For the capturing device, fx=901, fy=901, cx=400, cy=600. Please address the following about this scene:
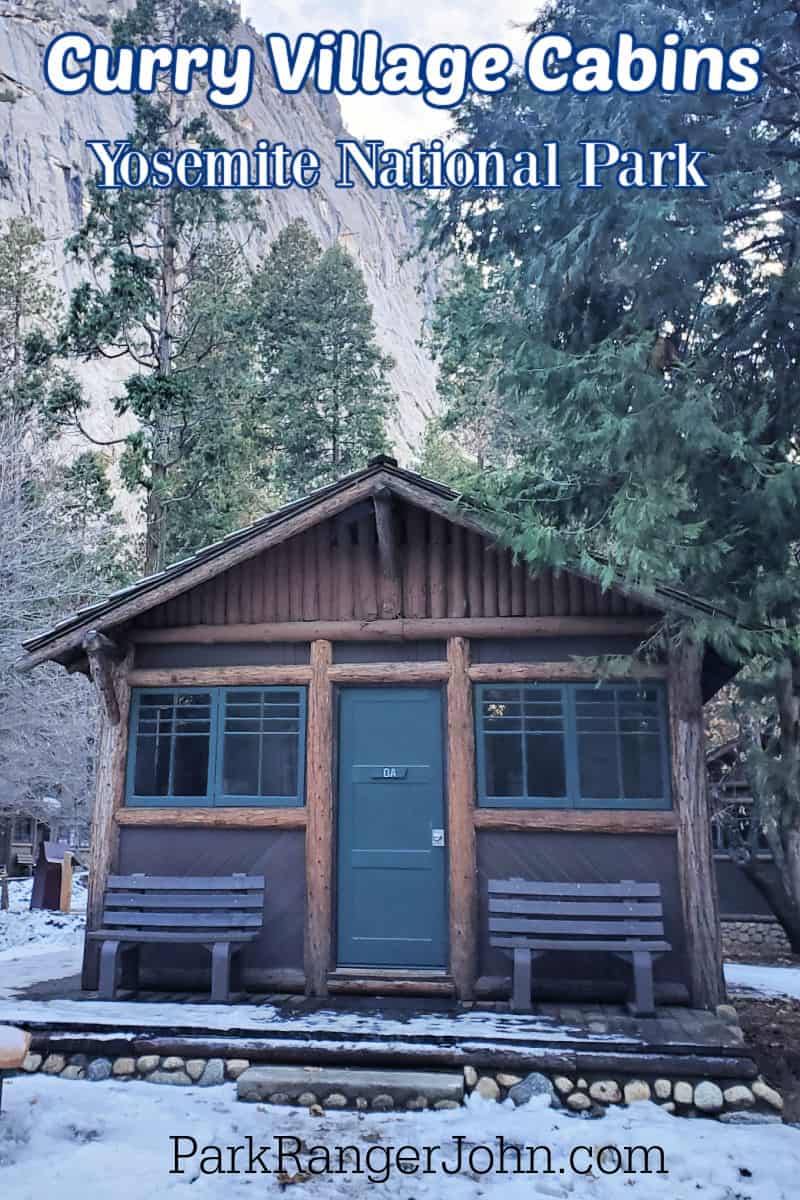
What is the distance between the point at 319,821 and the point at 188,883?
112 centimetres

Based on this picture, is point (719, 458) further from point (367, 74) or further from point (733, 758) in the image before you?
point (733, 758)

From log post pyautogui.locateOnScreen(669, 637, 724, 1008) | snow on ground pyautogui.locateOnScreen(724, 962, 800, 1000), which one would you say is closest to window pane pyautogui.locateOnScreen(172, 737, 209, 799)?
log post pyautogui.locateOnScreen(669, 637, 724, 1008)

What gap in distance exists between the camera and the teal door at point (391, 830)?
7152mm

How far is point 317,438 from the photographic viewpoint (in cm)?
2255

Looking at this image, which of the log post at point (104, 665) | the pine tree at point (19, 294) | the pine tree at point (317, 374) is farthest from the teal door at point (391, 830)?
the pine tree at point (19, 294)

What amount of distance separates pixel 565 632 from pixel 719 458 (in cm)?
183

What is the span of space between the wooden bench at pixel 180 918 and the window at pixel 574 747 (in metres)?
2.05

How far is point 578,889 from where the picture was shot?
21.9 feet

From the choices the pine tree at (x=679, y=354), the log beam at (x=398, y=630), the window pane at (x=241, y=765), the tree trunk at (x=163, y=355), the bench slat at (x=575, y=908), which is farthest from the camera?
the tree trunk at (x=163, y=355)

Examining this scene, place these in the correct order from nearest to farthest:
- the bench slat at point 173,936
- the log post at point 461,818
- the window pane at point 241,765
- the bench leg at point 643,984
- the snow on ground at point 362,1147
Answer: the snow on ground at point 362,1147 → the bench leg at point 643,984 → the bench slat at point 173,936 → the log post at point 461,818 → the window pane at point 241,765

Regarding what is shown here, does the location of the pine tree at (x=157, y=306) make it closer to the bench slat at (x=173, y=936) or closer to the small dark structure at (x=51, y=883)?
the small dark structure at (x=51, y=883)

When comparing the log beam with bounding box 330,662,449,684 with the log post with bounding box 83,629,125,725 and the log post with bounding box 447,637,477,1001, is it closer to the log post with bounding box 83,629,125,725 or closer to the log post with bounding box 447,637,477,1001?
the log post with bounding box 447,637,477,1001

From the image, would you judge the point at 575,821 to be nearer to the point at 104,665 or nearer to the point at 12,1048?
the point at 104,665

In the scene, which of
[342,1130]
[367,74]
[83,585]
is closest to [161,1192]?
[342,1130]
